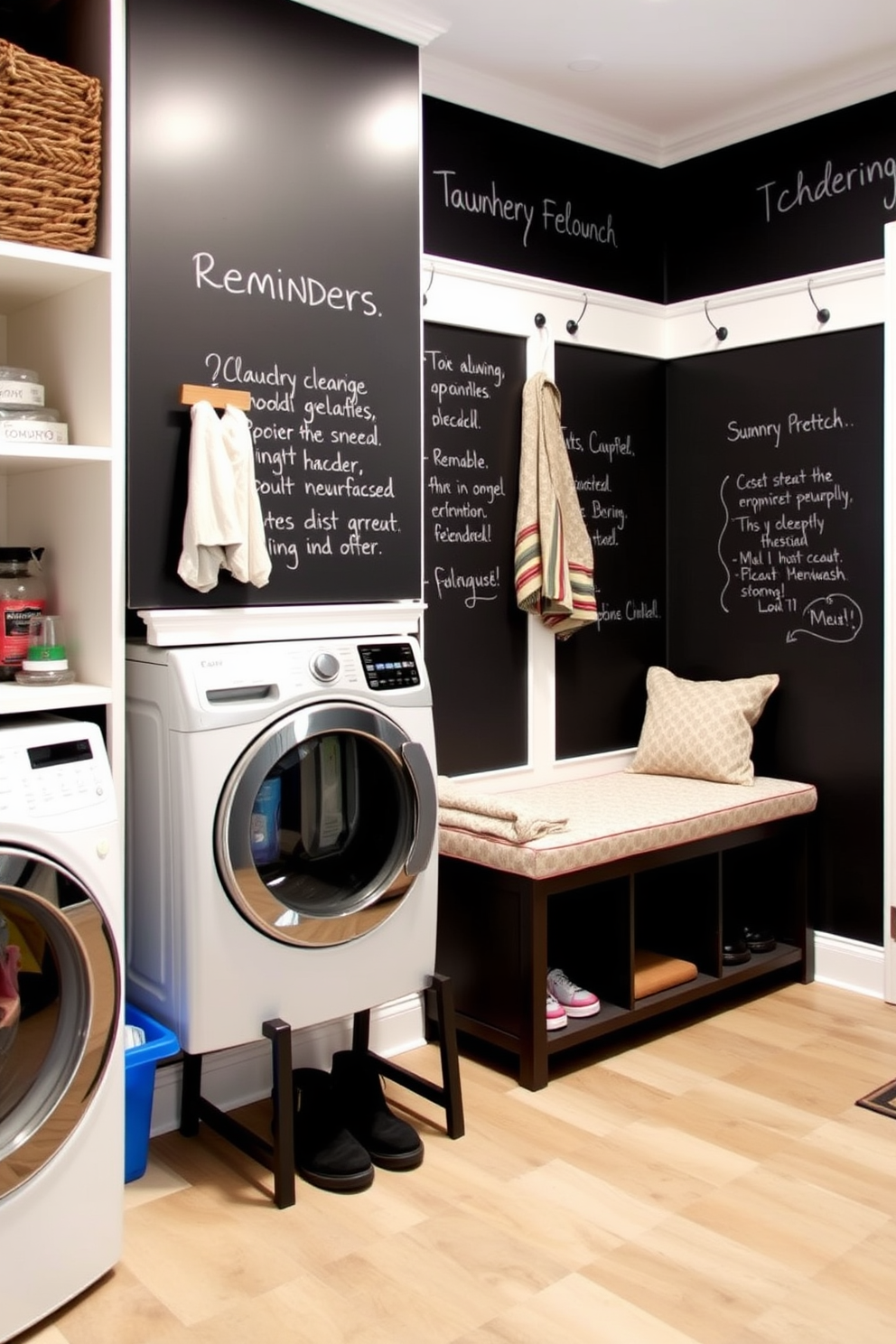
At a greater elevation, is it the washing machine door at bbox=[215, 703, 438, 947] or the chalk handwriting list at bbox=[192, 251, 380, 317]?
the chalk handwriting list at bbox=[192, 251, 380, 317]

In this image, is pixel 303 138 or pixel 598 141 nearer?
pixel 303 138

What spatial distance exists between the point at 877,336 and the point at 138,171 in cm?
215

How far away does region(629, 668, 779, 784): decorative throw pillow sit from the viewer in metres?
3.63

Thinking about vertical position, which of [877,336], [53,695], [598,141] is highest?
[598,141]

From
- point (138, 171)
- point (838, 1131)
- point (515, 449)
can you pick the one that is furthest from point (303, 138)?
point (838, 1131)

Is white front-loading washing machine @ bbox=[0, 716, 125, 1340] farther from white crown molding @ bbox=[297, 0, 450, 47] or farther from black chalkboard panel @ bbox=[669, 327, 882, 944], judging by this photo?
black chalkboard panel @ bbox=[669, 327, 882, 944]

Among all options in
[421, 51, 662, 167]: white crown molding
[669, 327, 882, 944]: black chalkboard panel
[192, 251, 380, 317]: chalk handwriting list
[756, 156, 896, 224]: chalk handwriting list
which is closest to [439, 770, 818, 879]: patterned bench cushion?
[669, 327, 882, 944]: black chalkboard panel

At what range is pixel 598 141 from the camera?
12.4 feet

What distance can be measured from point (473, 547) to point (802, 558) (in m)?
1.03

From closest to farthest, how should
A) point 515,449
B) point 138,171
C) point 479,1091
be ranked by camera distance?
1. point 138,171
2. point 479,1091
3. point 515,449

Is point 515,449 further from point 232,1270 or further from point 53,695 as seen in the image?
point 232,1270

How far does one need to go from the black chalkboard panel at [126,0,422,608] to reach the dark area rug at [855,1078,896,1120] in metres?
1.58

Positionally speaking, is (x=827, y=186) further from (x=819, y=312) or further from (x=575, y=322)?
(x=575, y=322)

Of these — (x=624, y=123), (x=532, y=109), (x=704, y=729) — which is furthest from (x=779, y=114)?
(x=704, y=729)
